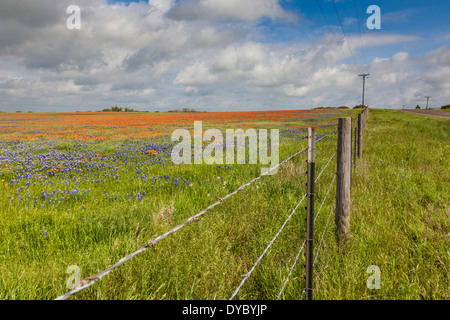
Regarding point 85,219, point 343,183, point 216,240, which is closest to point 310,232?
point 343,183

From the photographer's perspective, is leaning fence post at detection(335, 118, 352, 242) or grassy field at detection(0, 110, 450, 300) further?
leaning fence post at detection(335, 118, 352, 242)

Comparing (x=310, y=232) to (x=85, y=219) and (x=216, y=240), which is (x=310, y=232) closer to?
(x=216, y=240)

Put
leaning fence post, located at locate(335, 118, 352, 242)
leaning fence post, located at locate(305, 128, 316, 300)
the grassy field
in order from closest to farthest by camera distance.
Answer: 1. leaning fence post, located at locate(305, 128, 316, 300)
2. the grassy field
3. leaning fence post, located at locate(335, 118, 352, 242)

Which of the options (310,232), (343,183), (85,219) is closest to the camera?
(310,232)

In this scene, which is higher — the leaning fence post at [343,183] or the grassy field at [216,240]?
the leaning fence post at [343,183]

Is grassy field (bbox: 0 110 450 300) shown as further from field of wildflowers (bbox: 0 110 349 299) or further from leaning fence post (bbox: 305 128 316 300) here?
leaning fence post (bbox: 305 128 316 300)

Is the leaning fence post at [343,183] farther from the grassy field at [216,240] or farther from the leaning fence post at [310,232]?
the leaning fence post at [310,232]

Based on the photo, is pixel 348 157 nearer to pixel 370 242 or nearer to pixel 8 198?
pixel 370 242

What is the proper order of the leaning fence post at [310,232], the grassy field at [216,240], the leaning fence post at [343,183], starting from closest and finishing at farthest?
the leaning fence post at [310,232], the grassy field at [216,240], the leaning fence post at [343,183]

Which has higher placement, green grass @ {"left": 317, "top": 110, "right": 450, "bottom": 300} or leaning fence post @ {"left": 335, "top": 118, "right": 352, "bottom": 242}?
leaning fence post @ {"left": 335, "top": 118, "right": 352, "bottom": 242}

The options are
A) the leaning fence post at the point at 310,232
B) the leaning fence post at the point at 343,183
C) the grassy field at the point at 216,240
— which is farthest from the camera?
the leaning fence post at the point at 343,183

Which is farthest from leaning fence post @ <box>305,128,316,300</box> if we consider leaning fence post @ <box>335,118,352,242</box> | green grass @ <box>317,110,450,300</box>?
leaning fence post @ <box>335,118,352,242</box>

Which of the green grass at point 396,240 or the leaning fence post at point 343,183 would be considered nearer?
the green grass at point 396,240

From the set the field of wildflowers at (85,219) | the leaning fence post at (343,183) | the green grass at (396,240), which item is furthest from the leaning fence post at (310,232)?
the leaning fence post at (343,183)
